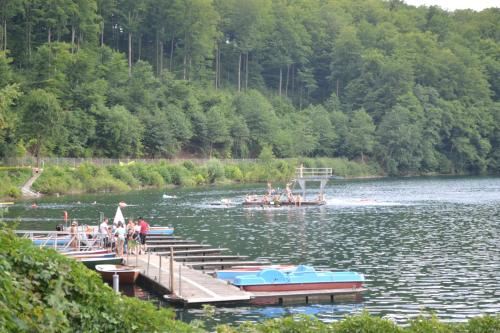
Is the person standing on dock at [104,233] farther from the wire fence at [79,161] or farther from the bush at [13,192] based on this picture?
the wire fence at [79,161]

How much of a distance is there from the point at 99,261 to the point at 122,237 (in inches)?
132

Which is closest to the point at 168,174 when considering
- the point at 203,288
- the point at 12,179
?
the point at 12,179

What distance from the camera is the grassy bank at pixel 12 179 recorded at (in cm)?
8362

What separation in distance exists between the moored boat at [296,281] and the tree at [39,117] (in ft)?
218

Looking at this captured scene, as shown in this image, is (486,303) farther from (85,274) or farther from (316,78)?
(316,78)

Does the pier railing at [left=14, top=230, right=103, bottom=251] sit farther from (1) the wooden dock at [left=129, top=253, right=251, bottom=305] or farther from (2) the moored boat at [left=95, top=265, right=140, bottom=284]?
(2) the moored boat at [left=95, top=265, right=140, bottom=284]

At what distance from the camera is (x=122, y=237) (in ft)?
133

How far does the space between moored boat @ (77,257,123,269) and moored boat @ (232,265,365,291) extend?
250 inches

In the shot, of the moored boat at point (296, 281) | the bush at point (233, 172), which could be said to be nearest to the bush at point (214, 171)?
the bush at point (233, 172)

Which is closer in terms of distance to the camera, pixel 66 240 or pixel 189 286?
pixel 189 286

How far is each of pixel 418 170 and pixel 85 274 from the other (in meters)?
147

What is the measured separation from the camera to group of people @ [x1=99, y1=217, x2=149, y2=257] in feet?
133

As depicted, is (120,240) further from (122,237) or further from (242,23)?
(242,23)

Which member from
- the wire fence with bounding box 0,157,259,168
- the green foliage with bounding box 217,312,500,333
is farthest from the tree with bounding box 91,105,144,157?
the green foliage with bounding box 217,312,500,333
